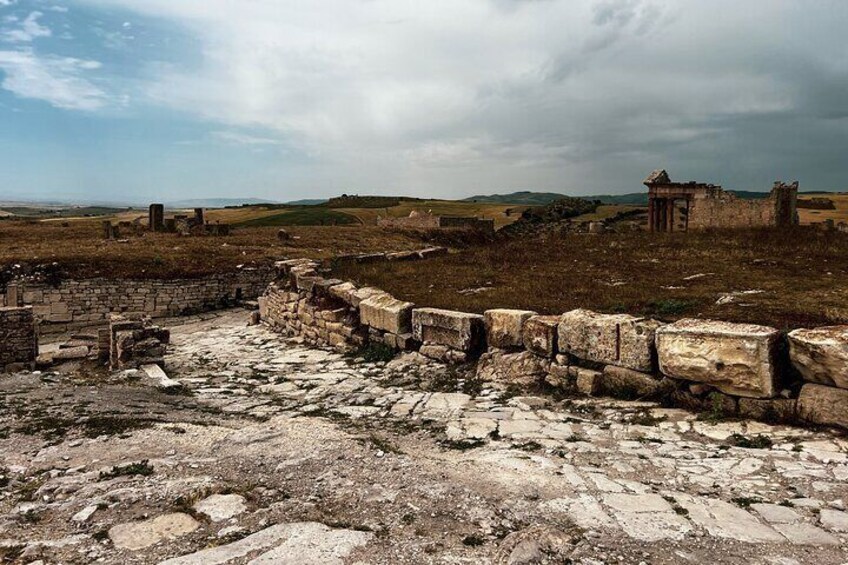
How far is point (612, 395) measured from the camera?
20.0 ft

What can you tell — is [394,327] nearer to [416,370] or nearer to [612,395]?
[416,370]

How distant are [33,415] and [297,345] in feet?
16.4

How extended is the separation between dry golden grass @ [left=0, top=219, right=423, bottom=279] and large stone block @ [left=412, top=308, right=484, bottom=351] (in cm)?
1331

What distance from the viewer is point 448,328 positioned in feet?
25.9

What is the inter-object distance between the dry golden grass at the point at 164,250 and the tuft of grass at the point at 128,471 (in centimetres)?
1580

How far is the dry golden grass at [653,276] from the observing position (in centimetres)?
748

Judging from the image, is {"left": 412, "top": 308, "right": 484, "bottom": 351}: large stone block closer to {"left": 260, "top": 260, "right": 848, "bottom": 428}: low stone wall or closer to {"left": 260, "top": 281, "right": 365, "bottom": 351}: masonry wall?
{"left": 260, "top": 260, "right": 848, "bottom": 428}: low stone wall

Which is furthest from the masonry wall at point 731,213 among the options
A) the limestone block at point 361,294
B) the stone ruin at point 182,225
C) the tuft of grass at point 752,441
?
the stone ruin at point 182,225

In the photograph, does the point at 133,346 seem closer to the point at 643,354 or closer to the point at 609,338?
the point at 609,338

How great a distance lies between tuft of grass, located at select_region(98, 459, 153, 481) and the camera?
163 inches

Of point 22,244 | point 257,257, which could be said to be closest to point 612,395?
point 257,257

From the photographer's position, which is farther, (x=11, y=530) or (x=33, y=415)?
(x=33, y=415)

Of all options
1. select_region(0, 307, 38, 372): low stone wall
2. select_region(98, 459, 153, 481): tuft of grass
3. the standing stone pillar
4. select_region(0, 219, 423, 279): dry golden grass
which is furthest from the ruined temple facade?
the standing stone pillar

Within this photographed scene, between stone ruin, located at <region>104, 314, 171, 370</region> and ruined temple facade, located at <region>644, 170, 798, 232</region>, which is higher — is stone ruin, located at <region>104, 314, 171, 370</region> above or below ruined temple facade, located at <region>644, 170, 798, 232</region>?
below
